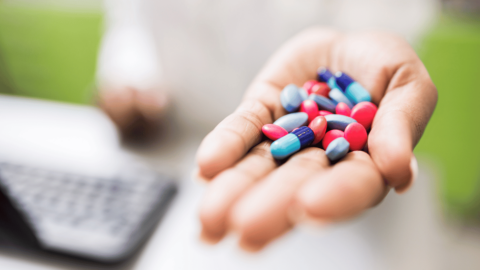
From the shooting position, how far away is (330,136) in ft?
1.59

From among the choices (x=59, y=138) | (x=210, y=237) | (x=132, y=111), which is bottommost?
(x=59, y=138)

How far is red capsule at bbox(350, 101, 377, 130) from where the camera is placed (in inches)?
19.6

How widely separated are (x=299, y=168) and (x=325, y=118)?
17 centimetres

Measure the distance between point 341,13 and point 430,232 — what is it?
814mm

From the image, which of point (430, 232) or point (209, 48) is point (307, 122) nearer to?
point (430, 232)

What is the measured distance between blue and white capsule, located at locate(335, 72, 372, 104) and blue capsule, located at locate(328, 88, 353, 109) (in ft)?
0.04

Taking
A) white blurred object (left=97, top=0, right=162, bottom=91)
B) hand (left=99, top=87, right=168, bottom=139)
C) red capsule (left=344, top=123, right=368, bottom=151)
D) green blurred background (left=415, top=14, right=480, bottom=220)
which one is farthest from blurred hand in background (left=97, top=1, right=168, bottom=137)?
green blurred background (left=415, top=14, right=480, bottom=220)

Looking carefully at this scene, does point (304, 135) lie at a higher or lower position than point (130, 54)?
higher

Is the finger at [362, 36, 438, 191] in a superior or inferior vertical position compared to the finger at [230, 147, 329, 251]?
superior

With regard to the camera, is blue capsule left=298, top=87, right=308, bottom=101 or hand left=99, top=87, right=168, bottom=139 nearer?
blue capsule left=298, top=87, right=308, bottom=101

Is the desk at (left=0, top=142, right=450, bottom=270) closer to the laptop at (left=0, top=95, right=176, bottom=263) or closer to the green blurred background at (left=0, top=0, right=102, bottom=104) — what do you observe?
the laptop at (left=0, top=95, right=176, bottom=263)

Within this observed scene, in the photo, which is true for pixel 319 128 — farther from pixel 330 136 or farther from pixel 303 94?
pixel 303 94

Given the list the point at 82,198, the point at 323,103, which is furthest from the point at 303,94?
the point at 82,198

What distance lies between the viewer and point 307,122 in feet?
1.76
